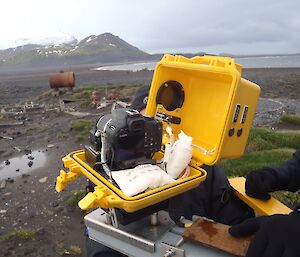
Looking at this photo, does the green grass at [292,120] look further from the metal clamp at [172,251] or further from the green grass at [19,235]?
the metal clamp at [172,251]

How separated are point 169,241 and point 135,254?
0.66ft

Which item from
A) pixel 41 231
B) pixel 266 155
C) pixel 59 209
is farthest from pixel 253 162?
pixel 41 231

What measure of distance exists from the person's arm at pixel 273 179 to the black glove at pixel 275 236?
65 cm

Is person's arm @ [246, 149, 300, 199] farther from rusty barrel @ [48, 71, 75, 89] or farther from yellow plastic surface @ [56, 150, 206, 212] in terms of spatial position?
rusty barrel @ [48, 71, 75, 89]

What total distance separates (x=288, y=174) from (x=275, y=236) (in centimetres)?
97

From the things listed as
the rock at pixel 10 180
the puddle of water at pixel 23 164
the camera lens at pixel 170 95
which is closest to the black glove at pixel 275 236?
the camera lens at pixel 170 95

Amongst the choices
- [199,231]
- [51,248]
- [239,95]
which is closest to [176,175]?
[199,231]

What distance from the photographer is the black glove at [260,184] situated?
85.2 inches

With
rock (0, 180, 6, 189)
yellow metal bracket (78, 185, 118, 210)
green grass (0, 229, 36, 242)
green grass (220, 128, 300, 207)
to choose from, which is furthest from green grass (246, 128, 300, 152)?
yellow metal bracket (78, 185, 118, 210)

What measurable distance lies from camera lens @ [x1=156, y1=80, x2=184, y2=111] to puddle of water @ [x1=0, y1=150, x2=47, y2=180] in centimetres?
733

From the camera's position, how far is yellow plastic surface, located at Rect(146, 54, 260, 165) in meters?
1.97

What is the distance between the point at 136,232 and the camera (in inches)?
66.4

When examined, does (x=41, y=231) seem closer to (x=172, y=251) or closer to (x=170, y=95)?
(x=170, y=95)

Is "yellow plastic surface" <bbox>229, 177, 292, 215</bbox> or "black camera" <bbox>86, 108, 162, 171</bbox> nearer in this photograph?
"black camera" <bbox>86, 108, 162, 171</bbox>
